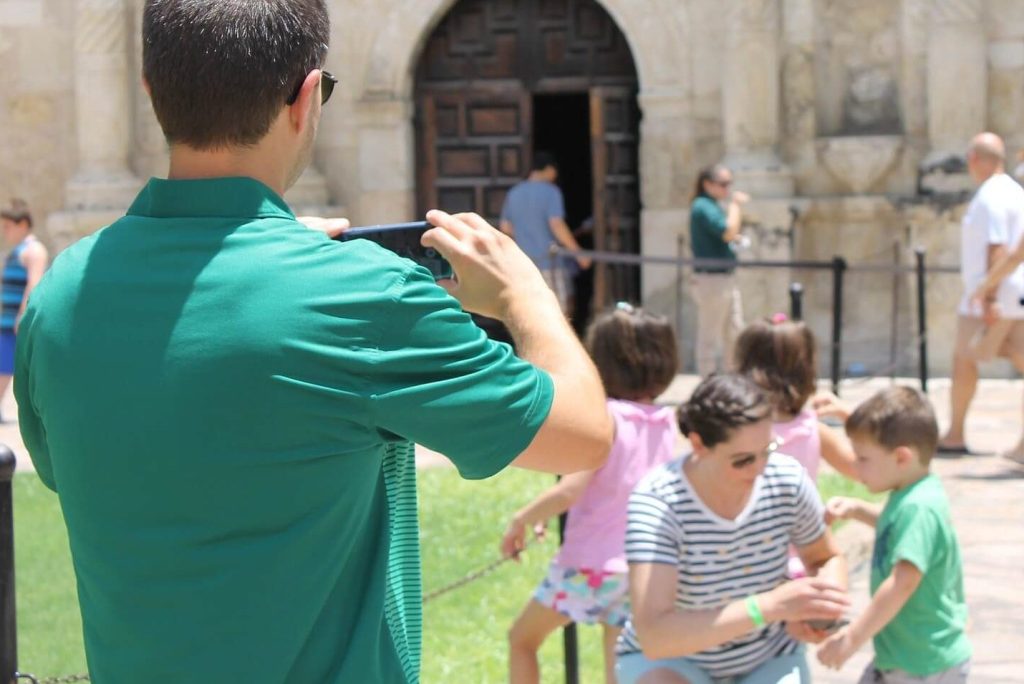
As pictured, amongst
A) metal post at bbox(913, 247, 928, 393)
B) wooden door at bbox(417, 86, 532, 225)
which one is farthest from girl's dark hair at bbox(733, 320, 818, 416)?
wooden door at bbox(417, 86, 532, 225)

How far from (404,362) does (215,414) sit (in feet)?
0.72

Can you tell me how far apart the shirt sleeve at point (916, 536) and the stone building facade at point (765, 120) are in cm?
867

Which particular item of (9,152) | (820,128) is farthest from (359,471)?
(9,152)

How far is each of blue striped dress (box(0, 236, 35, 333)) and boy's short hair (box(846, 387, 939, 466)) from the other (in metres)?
8.00

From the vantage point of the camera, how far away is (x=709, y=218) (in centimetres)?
1162

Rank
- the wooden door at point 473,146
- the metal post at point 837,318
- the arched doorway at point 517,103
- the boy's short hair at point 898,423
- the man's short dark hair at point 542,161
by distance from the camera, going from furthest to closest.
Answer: the wooden door at point 473,146
the arched doorway at point 517,103
the man's short dark hair at point 542,161
the metal post at point 837,318
the boy's short hair at point 898,423

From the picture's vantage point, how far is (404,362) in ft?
6.05

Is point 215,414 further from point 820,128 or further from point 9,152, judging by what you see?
point 9,152

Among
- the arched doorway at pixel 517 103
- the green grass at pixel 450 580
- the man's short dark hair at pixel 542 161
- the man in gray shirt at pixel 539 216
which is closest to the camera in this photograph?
the green grass at pixel 450 580

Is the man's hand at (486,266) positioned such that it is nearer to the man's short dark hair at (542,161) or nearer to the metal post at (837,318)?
the metal post at (837,318)

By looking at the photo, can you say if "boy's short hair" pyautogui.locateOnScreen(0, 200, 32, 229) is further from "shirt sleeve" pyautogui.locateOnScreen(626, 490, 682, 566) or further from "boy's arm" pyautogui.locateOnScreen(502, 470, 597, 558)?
"shirt sleeve" pyautogui.locateOnScreen(626, 490, 682, 566)

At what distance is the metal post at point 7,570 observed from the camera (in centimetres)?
329

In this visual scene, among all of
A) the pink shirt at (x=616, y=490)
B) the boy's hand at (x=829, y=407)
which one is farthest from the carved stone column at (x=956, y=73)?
the pink shirt at (x=616, y=490)

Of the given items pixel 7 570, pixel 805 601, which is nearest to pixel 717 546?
pixel 805 601
